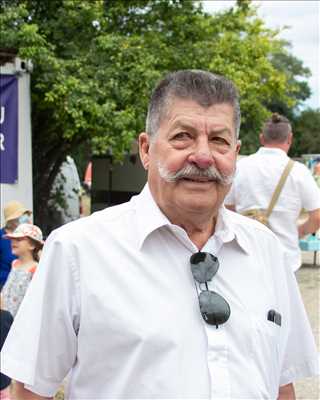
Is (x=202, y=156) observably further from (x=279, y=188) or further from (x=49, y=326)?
(x=279, y=188)

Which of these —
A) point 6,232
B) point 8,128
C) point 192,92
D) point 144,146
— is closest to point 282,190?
point 6,232

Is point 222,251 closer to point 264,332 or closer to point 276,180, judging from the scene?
point 264,332

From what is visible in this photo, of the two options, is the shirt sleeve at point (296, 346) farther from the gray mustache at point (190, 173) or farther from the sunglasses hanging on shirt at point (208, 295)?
the gray mustache at point (190, 173)

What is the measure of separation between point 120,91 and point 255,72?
9.47 ft

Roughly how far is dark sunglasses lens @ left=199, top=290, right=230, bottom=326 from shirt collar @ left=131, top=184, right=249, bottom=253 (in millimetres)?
216

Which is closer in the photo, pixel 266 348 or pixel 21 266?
pixel 266 348

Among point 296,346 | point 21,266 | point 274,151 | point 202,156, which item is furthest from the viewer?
point 274,151

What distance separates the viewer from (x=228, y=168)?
1873 mm

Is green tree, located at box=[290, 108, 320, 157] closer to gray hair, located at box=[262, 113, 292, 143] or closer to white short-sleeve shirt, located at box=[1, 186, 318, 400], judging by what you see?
gray hair, located at box=[262, 113, 292, 143]

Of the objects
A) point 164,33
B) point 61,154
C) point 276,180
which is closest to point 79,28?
point 164,33

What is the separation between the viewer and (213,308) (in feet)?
5.74

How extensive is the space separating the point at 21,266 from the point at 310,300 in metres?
4.27

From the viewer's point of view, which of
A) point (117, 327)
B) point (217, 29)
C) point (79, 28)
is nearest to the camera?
point (117, 327)

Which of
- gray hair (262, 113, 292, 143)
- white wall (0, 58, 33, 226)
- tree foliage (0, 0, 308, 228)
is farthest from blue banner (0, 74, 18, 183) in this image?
gray hair (262, 113, 292, 143)
